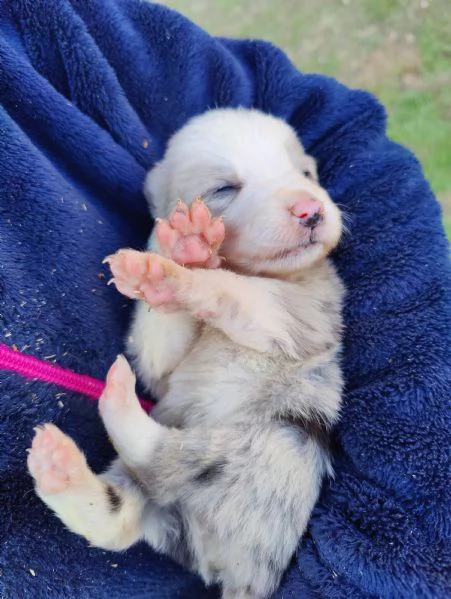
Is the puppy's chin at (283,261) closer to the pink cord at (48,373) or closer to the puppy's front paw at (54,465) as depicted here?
the pink cord at (48,373)

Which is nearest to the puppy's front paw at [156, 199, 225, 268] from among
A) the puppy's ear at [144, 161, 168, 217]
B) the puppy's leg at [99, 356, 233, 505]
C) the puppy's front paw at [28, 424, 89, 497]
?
the puppy's leg at [99, 356, 233, 505]

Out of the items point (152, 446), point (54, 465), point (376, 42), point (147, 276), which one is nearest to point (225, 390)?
point (152, 446)

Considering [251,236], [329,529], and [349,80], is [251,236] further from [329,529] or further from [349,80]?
[349,80]

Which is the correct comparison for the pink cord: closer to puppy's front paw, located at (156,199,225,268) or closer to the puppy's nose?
puppy's front paw, located at (156,199,225,268)

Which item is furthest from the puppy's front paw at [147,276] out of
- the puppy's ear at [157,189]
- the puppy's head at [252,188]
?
the puppy's ear at [157,189]

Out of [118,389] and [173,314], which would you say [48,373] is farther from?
[173,314]

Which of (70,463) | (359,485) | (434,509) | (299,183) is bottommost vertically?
(70,463)

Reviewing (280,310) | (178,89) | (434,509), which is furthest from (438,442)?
(178,89)
